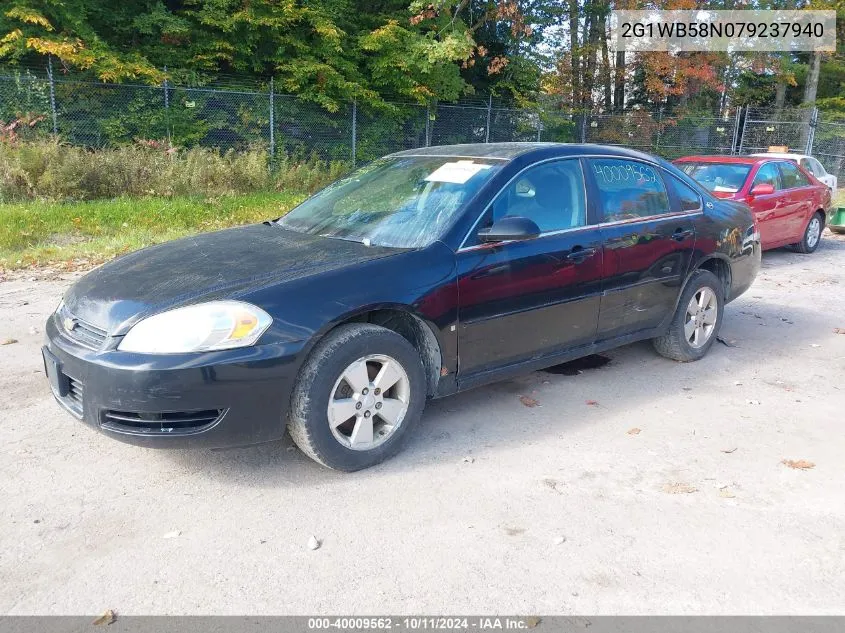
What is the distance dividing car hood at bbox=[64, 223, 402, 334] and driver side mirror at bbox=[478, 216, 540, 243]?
1.83ft

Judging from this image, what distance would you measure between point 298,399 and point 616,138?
23.9 metres

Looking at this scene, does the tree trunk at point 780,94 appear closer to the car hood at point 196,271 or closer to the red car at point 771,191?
the red car at point 771,191

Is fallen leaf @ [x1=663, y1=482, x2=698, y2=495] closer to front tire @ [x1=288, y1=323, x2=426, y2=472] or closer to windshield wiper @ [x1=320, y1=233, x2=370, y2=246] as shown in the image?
front tire @ [x1=288, y1=323, x2=426, y2=472]

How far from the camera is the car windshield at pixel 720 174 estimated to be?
1002 centimetres

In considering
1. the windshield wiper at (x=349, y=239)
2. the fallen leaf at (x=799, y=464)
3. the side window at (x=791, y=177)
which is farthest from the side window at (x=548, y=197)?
the side window at (x=791, y=177)

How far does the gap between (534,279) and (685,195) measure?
1958mm

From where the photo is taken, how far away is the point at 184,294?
3.49m

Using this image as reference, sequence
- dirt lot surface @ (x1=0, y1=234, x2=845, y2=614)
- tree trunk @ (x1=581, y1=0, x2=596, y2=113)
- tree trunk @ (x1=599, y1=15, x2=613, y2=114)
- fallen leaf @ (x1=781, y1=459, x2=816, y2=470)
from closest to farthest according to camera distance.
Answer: dirt lot surface @ (x1=0, y1=234, x2=845, y2=614) → fallen leaf @ (x1=781, y1=459, x2=816, y2=470) → tree trunk @ (x1=581, y1=0, x2=596, y2=113) → tree trunk @ (x1=599, y1=15, x2=613, y2=114)

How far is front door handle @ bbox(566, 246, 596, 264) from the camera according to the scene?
4539 millimetres

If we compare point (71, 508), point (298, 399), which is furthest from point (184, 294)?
point (71, 508)

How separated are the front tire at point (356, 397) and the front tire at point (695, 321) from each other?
2.52m

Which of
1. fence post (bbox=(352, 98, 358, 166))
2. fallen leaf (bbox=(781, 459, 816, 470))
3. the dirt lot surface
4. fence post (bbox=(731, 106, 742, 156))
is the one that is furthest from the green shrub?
fence post (bbox=(731, 106, 742, 156))
